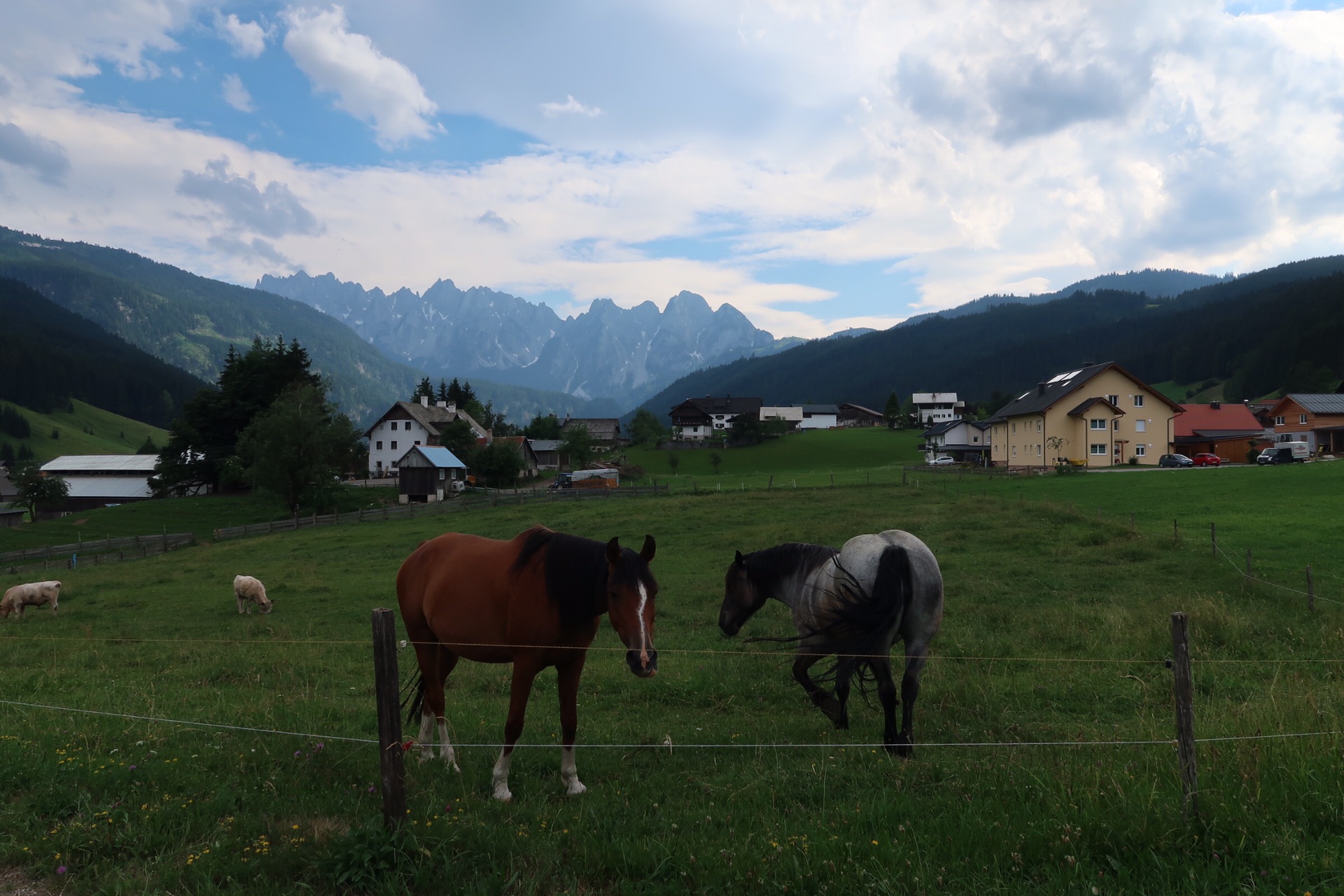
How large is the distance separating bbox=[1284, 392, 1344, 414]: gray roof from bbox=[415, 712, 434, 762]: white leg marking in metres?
90.1

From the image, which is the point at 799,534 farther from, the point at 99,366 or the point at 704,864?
the point at 99,366

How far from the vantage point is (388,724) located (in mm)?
4746

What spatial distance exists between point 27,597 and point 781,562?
2439cm

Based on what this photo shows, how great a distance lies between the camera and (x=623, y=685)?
10.0 metres

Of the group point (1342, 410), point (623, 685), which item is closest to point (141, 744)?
point (623, 685)

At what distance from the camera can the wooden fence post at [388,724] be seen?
4.68 m

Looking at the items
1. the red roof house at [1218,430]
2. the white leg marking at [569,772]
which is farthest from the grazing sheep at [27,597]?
the red roof house at [1218,430]

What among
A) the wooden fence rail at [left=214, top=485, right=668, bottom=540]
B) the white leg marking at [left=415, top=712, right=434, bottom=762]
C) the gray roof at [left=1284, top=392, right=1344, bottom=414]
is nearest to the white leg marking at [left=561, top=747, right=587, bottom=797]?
the white leg marking at [left=415, top=712, right=434, bottom=762]

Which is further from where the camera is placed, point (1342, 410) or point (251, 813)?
point (1342, 410)

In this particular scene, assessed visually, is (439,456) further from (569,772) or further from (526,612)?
(569,772)

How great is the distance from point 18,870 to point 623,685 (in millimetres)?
6505

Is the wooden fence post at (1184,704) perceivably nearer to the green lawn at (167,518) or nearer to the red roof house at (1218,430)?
the green lawn at (167,518)

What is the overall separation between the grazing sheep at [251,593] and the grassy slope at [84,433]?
151730 millimetres

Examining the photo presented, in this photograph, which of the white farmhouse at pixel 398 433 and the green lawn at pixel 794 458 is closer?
the green lawn at pixel 794 458
